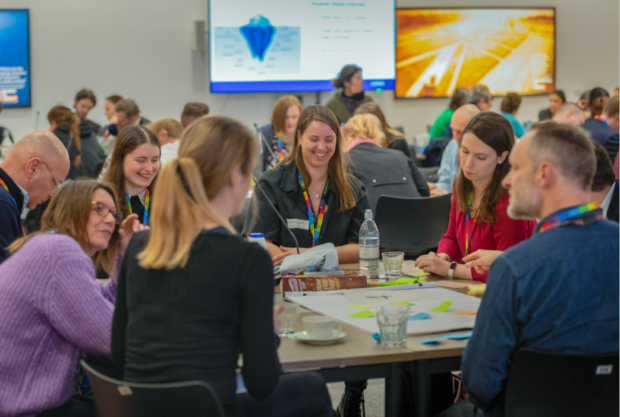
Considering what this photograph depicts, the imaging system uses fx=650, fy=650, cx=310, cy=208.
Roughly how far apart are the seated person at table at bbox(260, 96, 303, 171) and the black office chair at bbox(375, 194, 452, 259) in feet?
5.94

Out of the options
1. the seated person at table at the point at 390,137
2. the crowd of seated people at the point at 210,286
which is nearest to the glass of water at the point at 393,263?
the crowd of seated people at the point at 210,286

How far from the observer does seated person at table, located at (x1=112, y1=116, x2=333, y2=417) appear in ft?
4.52

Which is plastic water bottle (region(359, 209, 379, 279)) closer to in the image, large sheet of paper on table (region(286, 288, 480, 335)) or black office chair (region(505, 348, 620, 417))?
large sheet of paper on table (region(286, 288, 480, 335))

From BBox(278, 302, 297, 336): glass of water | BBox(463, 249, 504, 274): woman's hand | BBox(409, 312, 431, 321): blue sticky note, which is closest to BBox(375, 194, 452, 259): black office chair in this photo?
BBox(463, 249, 504, 274): woman's hand

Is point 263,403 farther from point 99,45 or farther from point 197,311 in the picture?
point 99,45

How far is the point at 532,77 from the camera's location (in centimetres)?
946

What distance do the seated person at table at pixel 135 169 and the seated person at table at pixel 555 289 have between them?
1.84 meters

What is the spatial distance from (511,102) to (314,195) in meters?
4.83

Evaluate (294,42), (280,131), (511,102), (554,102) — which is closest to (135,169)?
(280,131)

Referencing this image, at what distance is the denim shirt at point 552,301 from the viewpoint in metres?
1.44

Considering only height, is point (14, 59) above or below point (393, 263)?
above

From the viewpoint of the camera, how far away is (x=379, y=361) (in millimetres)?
1623

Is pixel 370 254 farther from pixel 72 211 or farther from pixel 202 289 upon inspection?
pixel 202 289

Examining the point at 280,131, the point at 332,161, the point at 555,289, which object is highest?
the point at 280,131
